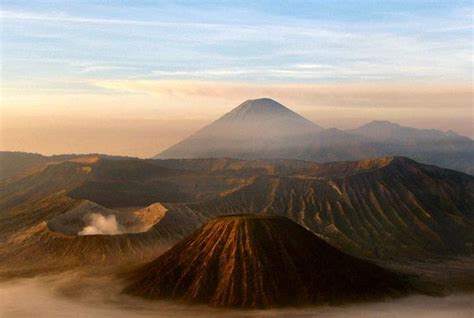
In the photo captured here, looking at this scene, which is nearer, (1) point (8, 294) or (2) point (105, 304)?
(2) point (105, 304)

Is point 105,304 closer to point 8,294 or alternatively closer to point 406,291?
point 8,294

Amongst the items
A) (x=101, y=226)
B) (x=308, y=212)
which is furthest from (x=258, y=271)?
(x=308, y=212)

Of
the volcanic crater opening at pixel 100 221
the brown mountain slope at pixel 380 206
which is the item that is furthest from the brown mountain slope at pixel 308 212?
the volcanic crater opening at pixel 100 221

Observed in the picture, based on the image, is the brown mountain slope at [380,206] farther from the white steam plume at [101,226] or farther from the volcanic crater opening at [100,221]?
the white steam plume at [101,226]

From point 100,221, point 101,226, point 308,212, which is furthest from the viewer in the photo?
point 308,212

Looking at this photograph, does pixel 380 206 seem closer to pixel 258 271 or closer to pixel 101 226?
pixel 101 226

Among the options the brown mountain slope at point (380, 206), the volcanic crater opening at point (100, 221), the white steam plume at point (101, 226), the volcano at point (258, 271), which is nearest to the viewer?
the volcano at point (258, 271)

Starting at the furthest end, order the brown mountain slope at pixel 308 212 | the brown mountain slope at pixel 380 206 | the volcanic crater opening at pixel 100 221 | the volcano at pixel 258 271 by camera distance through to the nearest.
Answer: the brown mountain slope at pixel 380 206, the volcanic crater opening at pixel 100 221, the brown mountain slope at pixel 308 212, the volcano at pixel 258 271

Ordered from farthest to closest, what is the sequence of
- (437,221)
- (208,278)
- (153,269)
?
(437,221), (153,269), (208,278)

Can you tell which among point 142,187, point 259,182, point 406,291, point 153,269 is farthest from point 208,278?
point 142,187
